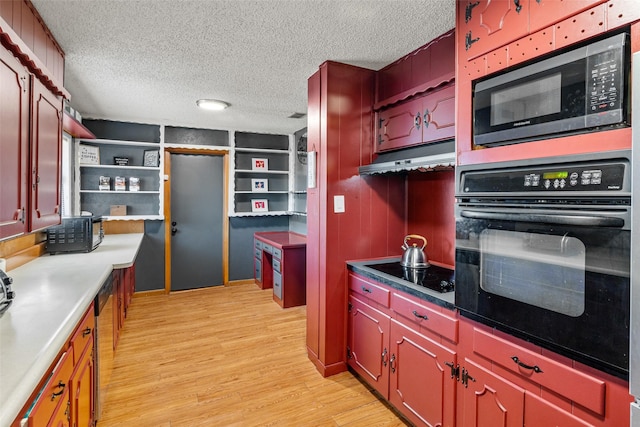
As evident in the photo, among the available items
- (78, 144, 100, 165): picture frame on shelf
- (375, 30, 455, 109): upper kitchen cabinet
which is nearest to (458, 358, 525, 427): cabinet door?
(375, 30, 455, 109): upper kitchen cabinet

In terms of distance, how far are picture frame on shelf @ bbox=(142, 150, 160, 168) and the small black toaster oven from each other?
175 cm

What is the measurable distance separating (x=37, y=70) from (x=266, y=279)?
367 centimetres

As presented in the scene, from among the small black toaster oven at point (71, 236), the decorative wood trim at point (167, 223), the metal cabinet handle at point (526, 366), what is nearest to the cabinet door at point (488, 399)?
the metal cabinet handle at point (526, 366)

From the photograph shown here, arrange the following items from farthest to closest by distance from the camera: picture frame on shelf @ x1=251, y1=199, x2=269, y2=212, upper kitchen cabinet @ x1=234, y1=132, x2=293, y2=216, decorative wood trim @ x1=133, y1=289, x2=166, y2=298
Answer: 1. picture frame on shelf @ x1=251, y1=199, x2=269, y2=212
2. upper kitchen cabinet @ x1=234, y1=132, x2=293, y2=216
3. decorative wood trim @ x1=133, y1=289, x2=166, y2=298

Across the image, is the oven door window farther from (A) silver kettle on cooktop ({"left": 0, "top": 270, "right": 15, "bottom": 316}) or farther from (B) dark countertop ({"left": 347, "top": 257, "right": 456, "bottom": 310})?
(A) silver kettle on cooktop ({"left": 0, "top": 270, "right": 15, "bottom": 316})

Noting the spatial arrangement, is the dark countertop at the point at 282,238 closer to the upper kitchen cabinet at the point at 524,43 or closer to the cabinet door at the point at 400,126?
the cabinet door at the point at 400,126

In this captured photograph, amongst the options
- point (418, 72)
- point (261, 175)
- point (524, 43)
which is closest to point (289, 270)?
point (261, 175)

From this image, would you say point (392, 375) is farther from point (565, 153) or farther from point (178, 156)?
point (178, 156)

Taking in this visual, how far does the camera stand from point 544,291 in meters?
1.23

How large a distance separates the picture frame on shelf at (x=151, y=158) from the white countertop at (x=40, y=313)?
2.07 meters

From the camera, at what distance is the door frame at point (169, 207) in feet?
15.5

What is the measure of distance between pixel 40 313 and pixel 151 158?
353 cm

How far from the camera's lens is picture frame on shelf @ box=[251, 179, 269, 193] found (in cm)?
525

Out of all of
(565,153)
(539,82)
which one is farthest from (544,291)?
(539,82)
